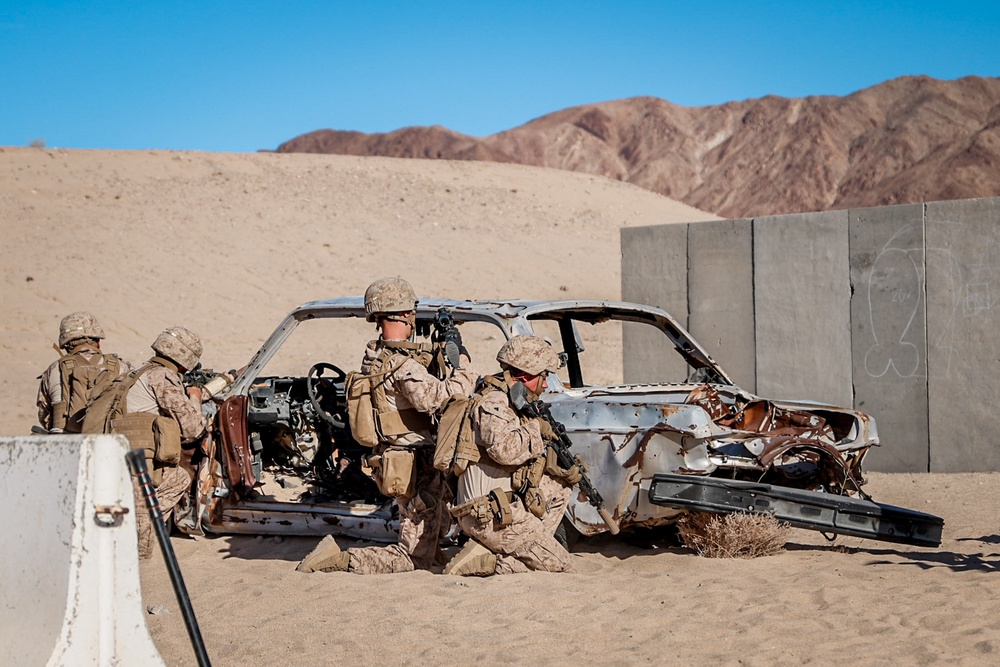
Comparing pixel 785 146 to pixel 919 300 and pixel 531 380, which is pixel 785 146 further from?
pixel 531 380

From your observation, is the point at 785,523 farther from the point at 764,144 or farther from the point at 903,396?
the point at 764,144

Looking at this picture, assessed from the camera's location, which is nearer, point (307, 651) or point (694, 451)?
point (307, 651)

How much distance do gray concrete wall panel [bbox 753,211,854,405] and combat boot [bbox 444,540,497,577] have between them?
4650 millimetres

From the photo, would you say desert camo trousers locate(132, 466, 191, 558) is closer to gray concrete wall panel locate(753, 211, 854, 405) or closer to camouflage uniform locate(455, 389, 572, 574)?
camouflage uniform locate(455, 389, 572, 574)

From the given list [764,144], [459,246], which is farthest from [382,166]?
[764,144]

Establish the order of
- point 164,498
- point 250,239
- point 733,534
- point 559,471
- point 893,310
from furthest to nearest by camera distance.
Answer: point 250,239
point 893,310
point 164,498
point 733,534
point 559,471

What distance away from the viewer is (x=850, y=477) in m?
5.62

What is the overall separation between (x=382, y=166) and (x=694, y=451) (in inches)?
1300

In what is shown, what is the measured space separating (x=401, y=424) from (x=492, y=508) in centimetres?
→ 65

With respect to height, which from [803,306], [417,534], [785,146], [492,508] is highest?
[785,146]

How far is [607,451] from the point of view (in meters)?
5.29

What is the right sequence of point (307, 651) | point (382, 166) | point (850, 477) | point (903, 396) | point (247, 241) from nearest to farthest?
point (307, 651), point (850, 477), point (903, 396), point (247, 241), point (382, 166)

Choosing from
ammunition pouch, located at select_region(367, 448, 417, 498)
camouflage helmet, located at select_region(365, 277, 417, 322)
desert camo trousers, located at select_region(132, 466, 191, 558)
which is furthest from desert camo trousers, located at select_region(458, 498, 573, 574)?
desert camo trousers, located at select_region(132, 466, 191, 558)

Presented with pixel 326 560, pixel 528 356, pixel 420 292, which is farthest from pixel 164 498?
pixel 420 292
